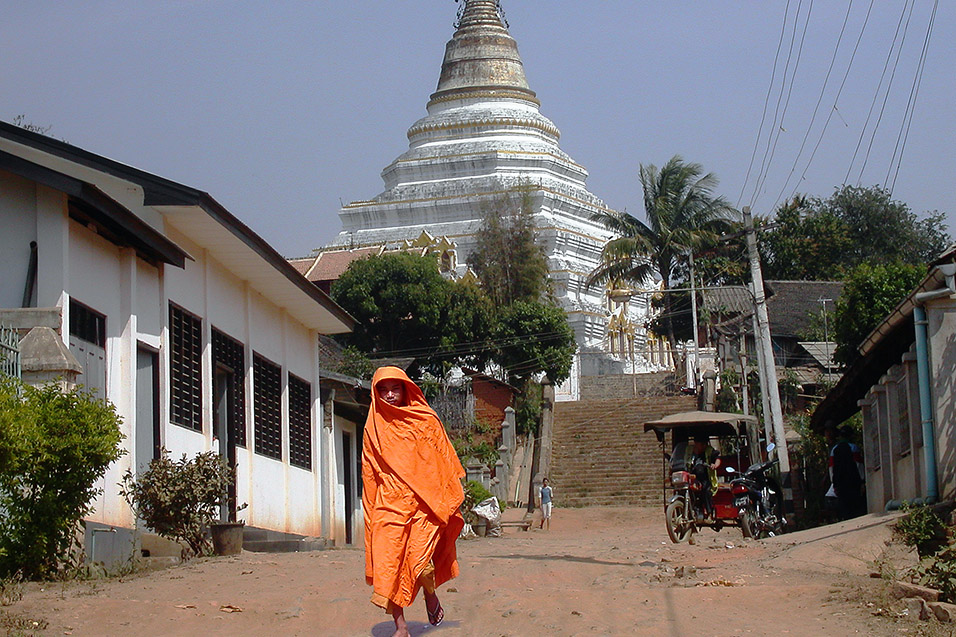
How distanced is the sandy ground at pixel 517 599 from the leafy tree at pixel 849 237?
1539 inches

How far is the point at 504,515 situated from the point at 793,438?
5826mm

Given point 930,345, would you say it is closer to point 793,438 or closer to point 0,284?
point 0,284

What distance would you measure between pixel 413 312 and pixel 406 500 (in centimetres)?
3091

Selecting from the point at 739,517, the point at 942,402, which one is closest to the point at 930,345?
the point at 942,402

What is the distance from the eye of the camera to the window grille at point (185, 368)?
1551 cm

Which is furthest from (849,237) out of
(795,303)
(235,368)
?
(235,368)

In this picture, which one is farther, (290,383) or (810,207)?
(810,207)

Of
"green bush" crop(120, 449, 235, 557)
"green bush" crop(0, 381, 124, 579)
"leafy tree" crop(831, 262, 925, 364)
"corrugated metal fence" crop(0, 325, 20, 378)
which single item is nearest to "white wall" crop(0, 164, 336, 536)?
"green bush" crop(120, 449, 235, 557)

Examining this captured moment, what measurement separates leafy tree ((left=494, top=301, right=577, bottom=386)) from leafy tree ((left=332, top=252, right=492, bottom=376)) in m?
0.78

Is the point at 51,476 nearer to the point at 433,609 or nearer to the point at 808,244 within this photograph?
the point at 433,609

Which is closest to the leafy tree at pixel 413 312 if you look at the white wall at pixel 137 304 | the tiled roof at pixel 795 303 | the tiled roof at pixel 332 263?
the tiled roof at pixel 332 263

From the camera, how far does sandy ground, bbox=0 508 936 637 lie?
332 inches

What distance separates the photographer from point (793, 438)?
2655cm

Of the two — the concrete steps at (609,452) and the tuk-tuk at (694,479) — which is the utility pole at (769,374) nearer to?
the tuk-tuk at (694,479)
